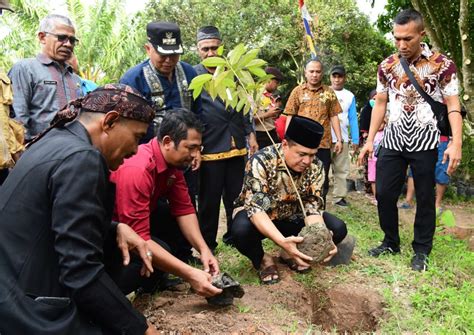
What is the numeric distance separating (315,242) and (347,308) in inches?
22.7

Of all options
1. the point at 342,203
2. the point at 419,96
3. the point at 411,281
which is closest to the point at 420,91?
the point at 419,96

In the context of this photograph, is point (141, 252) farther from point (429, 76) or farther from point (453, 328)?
point (429, 76)

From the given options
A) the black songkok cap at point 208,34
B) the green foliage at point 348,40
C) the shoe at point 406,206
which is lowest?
the shoe at point 406,206

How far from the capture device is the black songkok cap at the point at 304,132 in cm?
326

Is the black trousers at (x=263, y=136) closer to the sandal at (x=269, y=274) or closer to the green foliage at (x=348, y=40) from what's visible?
the sandal at (x=269, y=274)

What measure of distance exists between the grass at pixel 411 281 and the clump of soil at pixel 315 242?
1.32 feet

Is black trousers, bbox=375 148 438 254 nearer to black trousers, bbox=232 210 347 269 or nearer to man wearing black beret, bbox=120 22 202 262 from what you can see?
black trousers, bbox=232 210 347 269

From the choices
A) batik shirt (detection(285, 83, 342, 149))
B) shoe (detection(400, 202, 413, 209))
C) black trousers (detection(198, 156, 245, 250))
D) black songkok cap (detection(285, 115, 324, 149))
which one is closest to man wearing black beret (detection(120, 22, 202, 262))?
A: black trousers (detection(198, 156, 245, 250))

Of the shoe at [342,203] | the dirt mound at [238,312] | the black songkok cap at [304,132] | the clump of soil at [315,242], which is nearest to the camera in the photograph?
the dirt mound at [238,312]

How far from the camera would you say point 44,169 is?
5.36 ft

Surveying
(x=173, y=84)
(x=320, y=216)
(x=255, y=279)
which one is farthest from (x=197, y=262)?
(x=173, y=84)

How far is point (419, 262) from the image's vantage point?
12.1 ft

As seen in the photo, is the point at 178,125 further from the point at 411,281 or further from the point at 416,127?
the point at 411,281

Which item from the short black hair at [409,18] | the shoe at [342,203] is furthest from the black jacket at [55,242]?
the shoe at [342,203]
